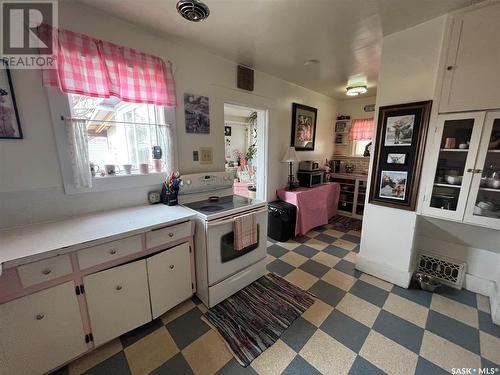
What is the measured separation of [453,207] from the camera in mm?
1713

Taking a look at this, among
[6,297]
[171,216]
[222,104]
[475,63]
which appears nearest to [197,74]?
[222,104]

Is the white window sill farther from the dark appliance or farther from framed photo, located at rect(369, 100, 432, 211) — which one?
the dark appliance

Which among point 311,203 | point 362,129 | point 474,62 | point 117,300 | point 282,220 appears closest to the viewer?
point 117,300

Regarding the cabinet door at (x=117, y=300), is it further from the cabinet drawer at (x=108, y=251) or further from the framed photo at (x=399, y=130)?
the framed photo at (x=399, y=130)

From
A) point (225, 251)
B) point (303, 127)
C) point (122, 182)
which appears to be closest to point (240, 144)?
point (303, 127)

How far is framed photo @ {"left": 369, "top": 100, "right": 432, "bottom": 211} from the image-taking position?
70.3 inches

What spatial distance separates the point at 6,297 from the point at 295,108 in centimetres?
360

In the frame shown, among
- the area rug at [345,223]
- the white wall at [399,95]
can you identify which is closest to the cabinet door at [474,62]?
the white wall at [399,95]

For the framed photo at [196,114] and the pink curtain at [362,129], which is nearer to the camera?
the framed photo at [196,114]

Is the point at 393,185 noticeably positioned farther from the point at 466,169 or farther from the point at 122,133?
the point at 122,133

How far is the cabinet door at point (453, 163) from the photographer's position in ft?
5.19

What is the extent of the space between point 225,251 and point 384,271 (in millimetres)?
1707

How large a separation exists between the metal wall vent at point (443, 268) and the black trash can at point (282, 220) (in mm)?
1502

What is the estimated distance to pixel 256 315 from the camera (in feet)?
5.61
